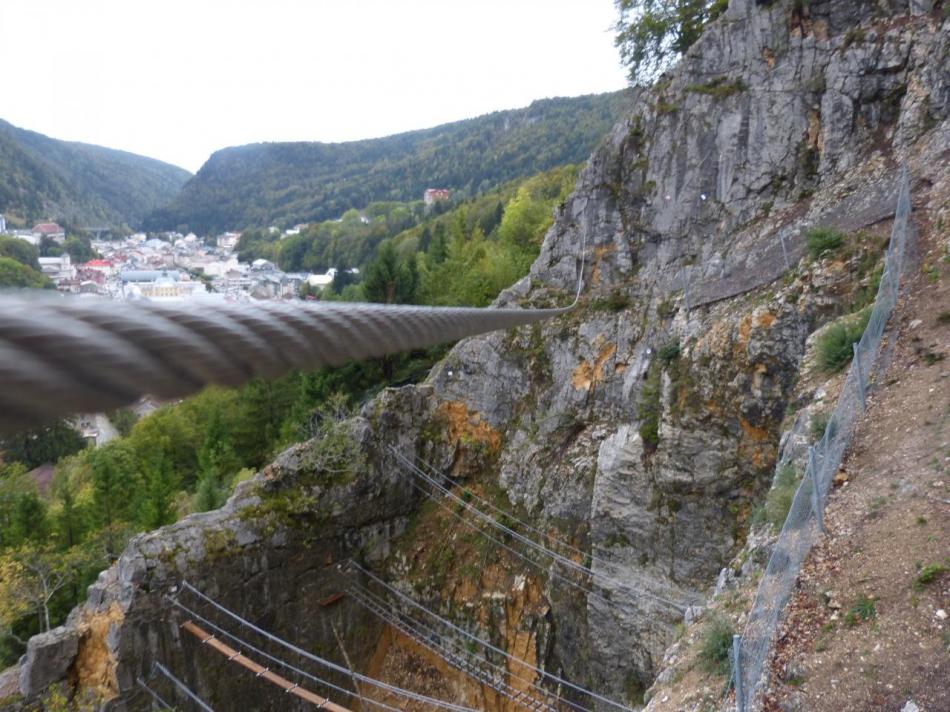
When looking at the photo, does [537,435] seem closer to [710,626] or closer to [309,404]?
[710,626]

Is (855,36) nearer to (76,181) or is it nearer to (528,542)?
(528,542)

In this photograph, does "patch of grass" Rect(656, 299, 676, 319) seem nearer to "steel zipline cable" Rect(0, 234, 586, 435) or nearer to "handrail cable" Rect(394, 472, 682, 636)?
"handrail cable" Rect(394, 472, 682, 636)

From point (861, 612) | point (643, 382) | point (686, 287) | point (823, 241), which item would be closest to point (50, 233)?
point (643, 382)

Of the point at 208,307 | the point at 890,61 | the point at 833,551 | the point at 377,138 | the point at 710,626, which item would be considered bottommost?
the point at 710,626

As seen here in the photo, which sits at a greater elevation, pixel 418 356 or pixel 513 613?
pixel 418 356

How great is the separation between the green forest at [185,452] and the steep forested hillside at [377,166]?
159ft

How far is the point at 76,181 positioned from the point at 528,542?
508 feet

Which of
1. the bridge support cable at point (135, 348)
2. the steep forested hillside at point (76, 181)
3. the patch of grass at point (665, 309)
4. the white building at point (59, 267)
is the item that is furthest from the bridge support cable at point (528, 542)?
the steep forested hillside at point (76, 181)

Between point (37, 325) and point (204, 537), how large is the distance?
11.3 m

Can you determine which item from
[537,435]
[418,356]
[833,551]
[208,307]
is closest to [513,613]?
[537,435]

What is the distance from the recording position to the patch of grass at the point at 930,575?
149 inches

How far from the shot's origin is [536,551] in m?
11.3

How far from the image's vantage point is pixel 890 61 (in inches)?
364

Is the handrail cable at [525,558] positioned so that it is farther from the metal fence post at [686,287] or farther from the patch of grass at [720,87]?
the patch of grass at [720,87]
